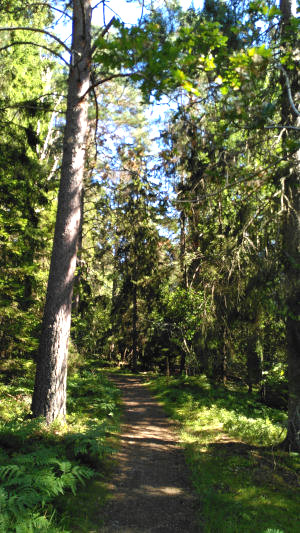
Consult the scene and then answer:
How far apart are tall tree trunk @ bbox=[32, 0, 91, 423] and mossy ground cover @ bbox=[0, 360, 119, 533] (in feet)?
2.13

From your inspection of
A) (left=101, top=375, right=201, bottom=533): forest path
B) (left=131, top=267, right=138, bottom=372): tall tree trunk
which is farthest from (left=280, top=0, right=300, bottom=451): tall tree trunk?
(left=131, top=267, right=138, bottom=372): tall tree trunk

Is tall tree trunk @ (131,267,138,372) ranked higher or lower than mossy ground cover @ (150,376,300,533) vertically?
higher

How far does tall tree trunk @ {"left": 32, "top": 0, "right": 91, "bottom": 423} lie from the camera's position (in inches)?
253

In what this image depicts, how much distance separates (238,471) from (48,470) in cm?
331

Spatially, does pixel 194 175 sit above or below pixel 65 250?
above

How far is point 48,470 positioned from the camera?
416cm

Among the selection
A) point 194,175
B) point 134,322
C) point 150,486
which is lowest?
point 150,486

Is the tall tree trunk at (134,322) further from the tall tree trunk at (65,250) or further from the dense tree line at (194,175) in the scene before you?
the tall tree trunk at (65,250)

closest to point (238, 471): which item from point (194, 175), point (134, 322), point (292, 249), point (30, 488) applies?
point (30, 488)

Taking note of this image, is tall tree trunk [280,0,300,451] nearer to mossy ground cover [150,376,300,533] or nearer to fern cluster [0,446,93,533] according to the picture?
mossy ground cover [150,376,300,533]

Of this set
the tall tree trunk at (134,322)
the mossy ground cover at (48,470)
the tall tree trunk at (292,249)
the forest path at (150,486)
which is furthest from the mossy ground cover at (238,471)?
the tall tree trunk at (134,322)

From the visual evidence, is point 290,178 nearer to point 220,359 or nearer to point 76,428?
point 76,428

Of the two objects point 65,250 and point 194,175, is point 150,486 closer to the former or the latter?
point 65,250

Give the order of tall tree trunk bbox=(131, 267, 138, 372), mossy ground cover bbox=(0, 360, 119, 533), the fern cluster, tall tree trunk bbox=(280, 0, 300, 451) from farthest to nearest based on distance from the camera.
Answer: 1. tall tree trunk bbox=(131, 267, 138, 372)
2. tall tree trunk bbox=(280, 0, 300, 451)
3. mossy ground cover bbox=(0, 360, 119, 533)
4. the fern cluster
